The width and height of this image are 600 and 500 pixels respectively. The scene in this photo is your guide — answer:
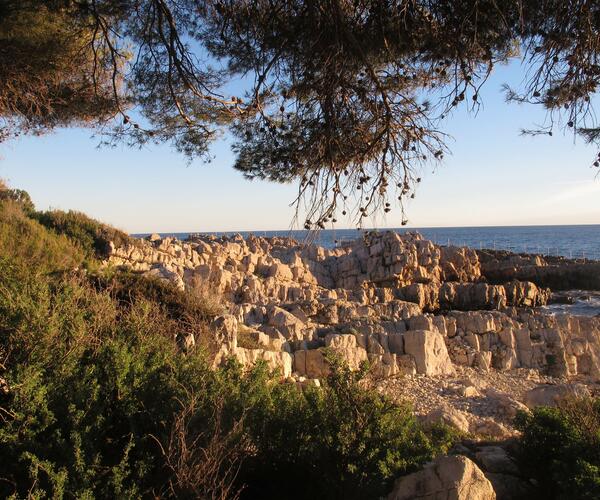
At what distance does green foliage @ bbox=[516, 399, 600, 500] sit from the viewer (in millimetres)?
4578

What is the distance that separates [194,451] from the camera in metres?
4.05

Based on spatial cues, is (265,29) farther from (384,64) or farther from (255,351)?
(255,351)

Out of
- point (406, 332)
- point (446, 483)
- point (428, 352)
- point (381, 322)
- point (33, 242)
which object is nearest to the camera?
point (446, 483)

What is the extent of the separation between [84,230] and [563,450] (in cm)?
A: 1420

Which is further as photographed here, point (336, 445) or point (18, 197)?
point (18, 197)

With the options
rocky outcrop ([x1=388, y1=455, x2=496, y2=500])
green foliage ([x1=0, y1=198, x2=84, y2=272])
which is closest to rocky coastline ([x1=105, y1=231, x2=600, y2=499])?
rocky outcrop ([x1=388, y1=455, x2=496, y2=500])

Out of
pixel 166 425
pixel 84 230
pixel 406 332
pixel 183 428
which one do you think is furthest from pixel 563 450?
pixel 84 230

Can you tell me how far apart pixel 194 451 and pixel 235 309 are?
10.3m

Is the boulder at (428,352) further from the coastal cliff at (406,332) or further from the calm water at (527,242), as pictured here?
the calm water at (527,242)

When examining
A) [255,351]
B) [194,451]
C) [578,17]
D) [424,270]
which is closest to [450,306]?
[424,270]

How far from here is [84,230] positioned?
52.0 ft

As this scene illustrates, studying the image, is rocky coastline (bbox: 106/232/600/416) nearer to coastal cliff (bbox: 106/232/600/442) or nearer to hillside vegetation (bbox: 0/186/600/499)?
coastal cliff (bbox: 106/232/600/442)

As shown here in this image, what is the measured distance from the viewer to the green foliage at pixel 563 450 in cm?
458

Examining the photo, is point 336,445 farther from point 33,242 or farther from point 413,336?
point 33,242
